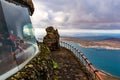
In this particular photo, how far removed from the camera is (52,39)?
1212 inches

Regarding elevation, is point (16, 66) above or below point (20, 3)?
below

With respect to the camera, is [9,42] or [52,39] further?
[52,39]

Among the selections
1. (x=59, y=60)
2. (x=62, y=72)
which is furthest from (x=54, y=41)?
(x=62, y=72)

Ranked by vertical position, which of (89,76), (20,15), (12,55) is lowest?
(89,76)

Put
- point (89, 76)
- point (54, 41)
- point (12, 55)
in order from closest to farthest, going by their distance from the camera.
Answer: point (12, 55), point (89, 76), point (54, 41)

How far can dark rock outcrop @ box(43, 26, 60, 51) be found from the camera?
3020 centimetres

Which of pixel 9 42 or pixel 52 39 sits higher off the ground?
pixel 9 42

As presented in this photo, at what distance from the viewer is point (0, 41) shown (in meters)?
8.07

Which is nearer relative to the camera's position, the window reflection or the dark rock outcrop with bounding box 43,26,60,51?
the window reflection

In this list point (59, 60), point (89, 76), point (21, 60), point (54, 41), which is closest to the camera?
point (21, 60)

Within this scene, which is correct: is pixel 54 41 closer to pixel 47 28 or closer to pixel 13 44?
pixel 47 28

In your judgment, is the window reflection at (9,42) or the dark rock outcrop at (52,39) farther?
the dark rock outcrop at (52,39)

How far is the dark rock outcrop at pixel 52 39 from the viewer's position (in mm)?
30203

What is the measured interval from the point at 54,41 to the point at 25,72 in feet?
71.4
